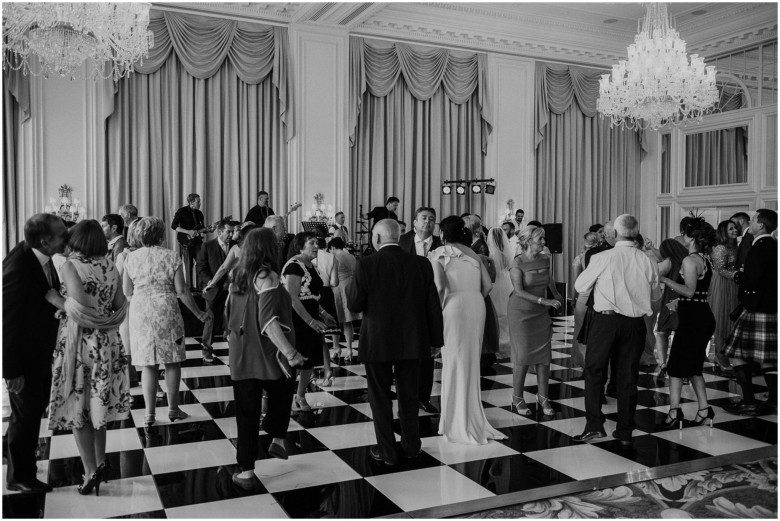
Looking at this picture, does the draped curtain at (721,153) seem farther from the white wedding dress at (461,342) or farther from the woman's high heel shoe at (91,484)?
the woman's high heel shoe at (91,484)

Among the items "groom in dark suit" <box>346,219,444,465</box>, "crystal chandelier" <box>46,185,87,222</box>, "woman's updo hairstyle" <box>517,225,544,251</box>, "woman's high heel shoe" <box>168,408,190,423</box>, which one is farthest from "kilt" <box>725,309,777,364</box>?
"crystal chandelier" <box>46,185,87,222</box>

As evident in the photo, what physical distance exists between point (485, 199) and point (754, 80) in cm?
512

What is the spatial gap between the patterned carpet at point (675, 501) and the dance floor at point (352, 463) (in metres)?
0.10

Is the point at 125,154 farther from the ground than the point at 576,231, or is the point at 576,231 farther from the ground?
the point at 125,154

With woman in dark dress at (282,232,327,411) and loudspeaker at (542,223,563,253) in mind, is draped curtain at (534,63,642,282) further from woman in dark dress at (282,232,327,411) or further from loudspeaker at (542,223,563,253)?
woman in dark dress at (282,232,327,411)

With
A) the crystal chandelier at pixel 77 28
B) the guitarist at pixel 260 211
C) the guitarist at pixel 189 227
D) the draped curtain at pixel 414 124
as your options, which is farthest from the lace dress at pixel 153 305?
the draped curtain at pixel 414 124

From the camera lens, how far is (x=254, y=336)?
3.66 m

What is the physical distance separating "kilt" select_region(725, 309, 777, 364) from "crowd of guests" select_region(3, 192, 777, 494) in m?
0.01

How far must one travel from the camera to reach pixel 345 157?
39.8 ft

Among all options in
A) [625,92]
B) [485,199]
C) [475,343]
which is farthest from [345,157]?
[475,343]

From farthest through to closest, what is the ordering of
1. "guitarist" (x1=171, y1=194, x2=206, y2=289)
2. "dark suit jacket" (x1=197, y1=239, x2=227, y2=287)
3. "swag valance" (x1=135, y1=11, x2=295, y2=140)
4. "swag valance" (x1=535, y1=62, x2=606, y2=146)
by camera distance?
1. "swag valance" (x1=535, y1=62, x2=606, y2=146)
2. "swag valance" (x1=135, y1=11, x2=295, y2=140)
3. "guitarist" (x1=171, y1=194, x2=206, y2=289)
4. "dark suit jacket" (x1=197, y1=239, x2=227, y2=287)

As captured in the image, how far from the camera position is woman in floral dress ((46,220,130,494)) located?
348 centimetres

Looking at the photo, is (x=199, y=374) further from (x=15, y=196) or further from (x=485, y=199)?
(x=485, y=199)

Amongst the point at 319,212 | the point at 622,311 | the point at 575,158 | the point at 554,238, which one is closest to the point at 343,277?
the point at 622,311
